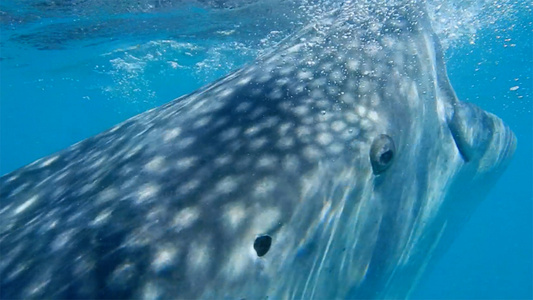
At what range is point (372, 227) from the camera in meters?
2.90

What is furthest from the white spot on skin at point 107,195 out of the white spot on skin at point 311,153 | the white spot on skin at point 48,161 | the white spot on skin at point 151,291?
the white spot on skin at point 48,161

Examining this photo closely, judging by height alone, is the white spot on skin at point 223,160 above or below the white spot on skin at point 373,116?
above

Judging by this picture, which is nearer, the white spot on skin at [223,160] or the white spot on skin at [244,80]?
the white spot on skin at [223,160]

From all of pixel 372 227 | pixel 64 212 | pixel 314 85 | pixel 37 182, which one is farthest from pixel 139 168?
pixel 372 227

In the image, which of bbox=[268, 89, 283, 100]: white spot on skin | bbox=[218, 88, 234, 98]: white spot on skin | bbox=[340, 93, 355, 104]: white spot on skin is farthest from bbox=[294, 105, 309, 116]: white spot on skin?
bbox=[218, 88, 234, 98]: white spot on skin

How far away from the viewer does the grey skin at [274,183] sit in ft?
7.02

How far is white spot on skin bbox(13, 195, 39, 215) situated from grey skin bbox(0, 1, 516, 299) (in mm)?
11

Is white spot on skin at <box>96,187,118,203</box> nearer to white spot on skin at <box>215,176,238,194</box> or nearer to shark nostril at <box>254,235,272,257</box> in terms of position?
white spot on skin at <box>215,176,238,194</box>

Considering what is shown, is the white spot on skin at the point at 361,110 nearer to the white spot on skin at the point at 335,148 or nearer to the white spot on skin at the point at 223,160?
the white spot on skin at the point at 335,148

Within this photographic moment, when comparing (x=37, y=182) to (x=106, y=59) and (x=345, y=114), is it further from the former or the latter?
(x=106, y=59)

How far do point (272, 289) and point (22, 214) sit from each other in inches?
62.6

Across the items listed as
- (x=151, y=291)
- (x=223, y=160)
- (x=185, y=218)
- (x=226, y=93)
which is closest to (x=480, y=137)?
(x=226, y=93)

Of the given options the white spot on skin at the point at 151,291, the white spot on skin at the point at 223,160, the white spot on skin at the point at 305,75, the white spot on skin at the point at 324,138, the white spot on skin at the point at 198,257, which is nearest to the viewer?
the white spot on skin at the point at 151,291

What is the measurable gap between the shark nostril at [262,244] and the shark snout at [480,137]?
Answer: 2156mm
